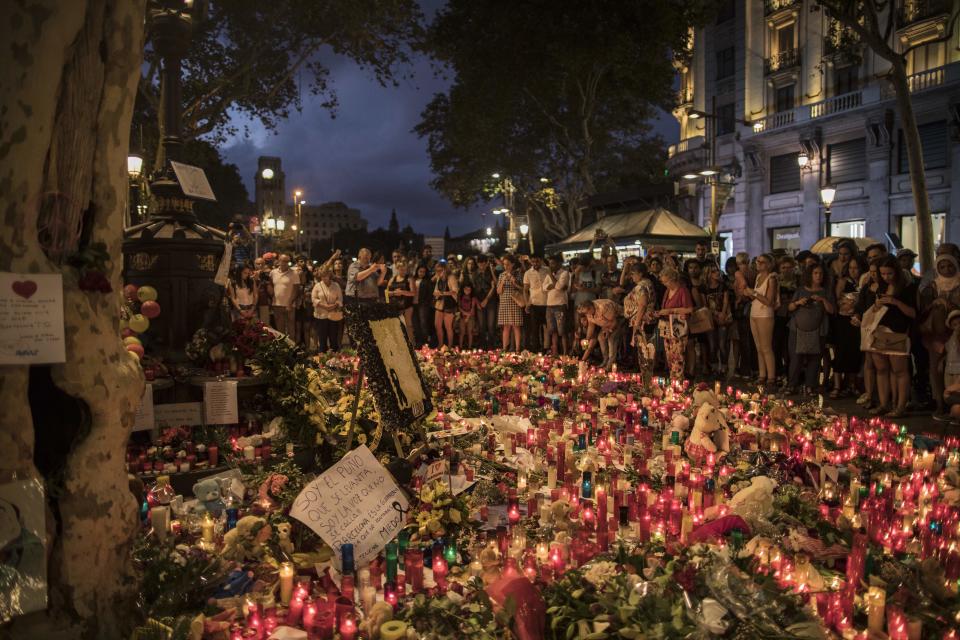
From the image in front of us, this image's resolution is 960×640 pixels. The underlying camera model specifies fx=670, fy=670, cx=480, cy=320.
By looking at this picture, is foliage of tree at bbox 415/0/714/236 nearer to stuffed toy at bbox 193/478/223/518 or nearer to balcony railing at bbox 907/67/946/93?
balcony railing at bbox 907/67/946/93

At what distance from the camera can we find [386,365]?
504 cm

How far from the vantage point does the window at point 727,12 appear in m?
35.0

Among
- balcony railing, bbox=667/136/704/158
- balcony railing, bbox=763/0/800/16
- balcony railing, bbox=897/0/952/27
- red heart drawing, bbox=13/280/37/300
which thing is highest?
balcony railing, bbox=763/0/800/16

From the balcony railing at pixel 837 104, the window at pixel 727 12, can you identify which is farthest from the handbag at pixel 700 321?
the window at pixel 727 12

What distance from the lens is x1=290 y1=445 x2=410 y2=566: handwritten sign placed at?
3734mm

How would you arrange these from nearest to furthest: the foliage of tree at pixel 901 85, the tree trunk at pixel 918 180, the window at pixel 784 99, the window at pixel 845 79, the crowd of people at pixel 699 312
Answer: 1. the crowd of people at pixel 699 312
2. the foliage of tree at pixel 901 85
3. the tree trunk at pixel 918 180
4. the window at pixel 845 79
5. the window at pixel 784 99

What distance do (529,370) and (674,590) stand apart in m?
7.32

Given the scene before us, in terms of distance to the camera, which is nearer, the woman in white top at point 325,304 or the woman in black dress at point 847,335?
the woman in black dress at point 847,335

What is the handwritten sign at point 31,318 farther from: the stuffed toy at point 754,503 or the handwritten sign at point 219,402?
the stuffed toy at point 754,503

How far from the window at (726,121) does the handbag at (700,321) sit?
2809 centimetres

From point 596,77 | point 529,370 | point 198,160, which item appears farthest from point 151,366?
point 596,77

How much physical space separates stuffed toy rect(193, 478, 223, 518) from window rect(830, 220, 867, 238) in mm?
29366

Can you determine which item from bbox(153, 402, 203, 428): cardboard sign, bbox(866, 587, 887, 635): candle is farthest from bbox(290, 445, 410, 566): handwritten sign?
bbox(153, 402, 203, 428): cardboard sign

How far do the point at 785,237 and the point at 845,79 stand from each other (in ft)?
24.0
